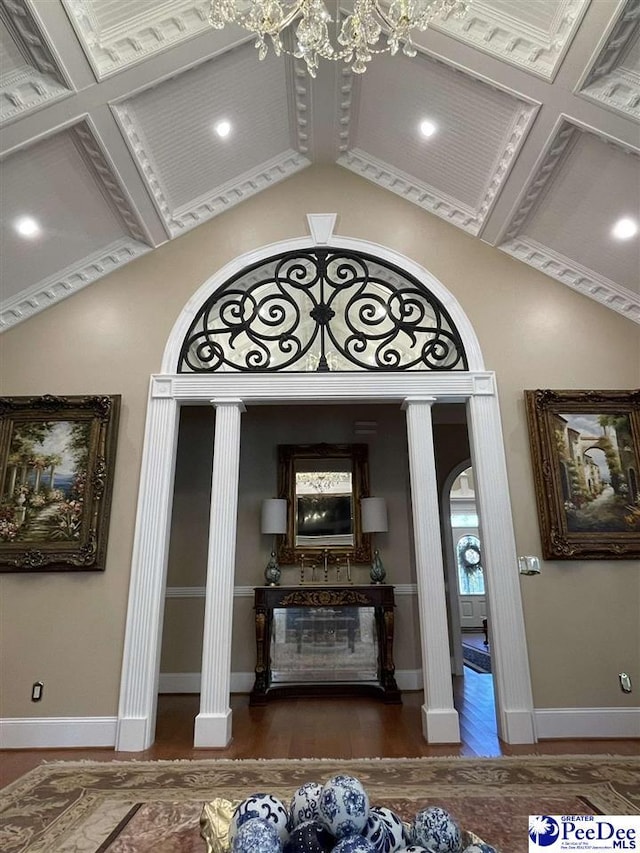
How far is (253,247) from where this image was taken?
4.48m

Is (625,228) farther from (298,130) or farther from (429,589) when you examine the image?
(429,589)

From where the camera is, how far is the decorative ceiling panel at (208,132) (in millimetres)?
3574

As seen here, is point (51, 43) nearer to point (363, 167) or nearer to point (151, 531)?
point (363, 167)

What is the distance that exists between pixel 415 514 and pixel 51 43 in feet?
12.8

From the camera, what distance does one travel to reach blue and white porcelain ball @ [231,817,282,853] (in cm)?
92

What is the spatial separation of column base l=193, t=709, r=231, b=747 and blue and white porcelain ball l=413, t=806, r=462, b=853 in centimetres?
276

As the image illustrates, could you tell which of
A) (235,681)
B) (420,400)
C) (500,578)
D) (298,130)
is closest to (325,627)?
(235,681)

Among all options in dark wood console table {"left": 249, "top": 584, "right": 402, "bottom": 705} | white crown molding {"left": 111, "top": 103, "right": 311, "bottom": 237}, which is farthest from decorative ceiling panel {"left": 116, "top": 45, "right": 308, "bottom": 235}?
dark wood console table {"left": 249, "top": 584, "right": 402, "bottom": 705}


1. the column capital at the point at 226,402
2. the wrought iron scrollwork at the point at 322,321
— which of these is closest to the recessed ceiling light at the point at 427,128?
the wrought iron scrollwork at the point at 322,321

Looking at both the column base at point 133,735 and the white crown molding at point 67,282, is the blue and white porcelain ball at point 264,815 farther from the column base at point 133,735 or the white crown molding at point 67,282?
the white crown molding at point 67,282

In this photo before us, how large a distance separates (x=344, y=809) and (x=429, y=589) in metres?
2.79

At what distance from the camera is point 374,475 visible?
5781 mm

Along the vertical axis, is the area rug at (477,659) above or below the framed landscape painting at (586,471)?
below

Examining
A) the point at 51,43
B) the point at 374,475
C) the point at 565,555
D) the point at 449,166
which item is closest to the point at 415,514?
the point at 565,555
